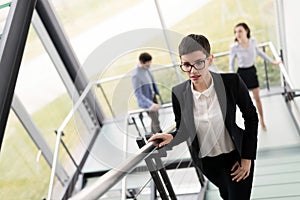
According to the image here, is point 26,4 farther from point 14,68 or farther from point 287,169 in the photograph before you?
point 287,169

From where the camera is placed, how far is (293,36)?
17.6ft

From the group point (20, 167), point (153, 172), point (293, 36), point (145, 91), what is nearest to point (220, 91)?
point (153, 172)

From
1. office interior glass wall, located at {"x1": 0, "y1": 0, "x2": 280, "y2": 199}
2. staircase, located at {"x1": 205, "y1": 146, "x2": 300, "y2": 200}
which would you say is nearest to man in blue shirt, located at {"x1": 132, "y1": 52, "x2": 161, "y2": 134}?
staircase, located at {"x1": 205, "y1": 146, "x2": 300, "y2": 200}

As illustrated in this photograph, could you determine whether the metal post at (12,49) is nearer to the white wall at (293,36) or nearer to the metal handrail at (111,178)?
the metal handrail at (111,178)

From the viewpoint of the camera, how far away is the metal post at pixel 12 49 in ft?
5.04

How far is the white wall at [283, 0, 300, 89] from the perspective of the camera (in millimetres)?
5047

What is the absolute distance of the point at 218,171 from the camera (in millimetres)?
2322

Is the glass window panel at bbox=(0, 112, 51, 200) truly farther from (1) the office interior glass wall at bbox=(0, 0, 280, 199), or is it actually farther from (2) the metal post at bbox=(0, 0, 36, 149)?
(2) the metal post at bbox=(0, 0, 36, 149)

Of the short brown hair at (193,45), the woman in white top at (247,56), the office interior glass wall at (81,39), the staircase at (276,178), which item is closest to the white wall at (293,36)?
the woman in white top at (247,56)

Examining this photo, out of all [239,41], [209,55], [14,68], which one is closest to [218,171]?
[209,55]

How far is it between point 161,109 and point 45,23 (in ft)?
9.53

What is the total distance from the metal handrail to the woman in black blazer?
15 cm

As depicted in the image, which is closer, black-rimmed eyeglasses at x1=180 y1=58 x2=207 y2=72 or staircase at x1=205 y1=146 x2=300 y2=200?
black-rimmed eyeglasses at x1=180 y1=58 x2=207 y2=72

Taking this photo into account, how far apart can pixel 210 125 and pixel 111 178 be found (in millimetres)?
725
